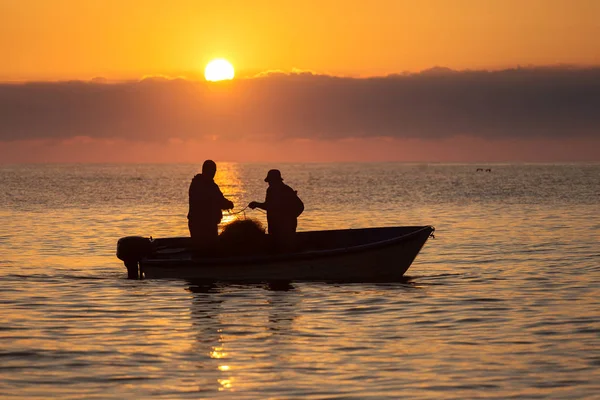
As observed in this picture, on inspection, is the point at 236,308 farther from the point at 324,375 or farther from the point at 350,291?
the point at 324,375

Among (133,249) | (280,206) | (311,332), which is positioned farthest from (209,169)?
(311,332)

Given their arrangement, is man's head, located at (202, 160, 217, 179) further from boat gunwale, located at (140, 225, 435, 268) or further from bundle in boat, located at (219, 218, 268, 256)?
boat gunwale, located at (140, 225, 435, 268)

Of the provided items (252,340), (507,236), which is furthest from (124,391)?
(507,236)

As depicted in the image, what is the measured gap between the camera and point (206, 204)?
23.7 metres

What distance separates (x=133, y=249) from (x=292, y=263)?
368 cm

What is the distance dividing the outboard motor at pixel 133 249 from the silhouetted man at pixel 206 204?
1142 millimetres

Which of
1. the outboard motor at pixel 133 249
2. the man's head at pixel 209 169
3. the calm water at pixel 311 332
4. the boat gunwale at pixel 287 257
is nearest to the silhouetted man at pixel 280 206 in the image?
the boat gunwale at pixel 287 257

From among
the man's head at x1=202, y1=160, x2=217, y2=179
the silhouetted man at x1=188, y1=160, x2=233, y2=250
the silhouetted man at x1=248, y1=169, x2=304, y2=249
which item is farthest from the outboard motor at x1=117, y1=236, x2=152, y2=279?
the silhouetted man at x1=248, y1=169, x2=304, y2=249

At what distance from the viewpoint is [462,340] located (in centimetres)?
1583

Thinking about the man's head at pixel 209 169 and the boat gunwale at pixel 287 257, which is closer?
the man's head at pixel 209 169

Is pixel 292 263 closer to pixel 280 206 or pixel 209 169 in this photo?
pixel 280 206

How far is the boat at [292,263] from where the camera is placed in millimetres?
23500

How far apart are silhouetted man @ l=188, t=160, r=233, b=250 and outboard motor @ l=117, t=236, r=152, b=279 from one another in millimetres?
1142

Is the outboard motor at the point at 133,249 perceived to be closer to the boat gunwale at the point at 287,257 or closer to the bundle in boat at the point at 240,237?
the boat gunwale at the point at 287,257
